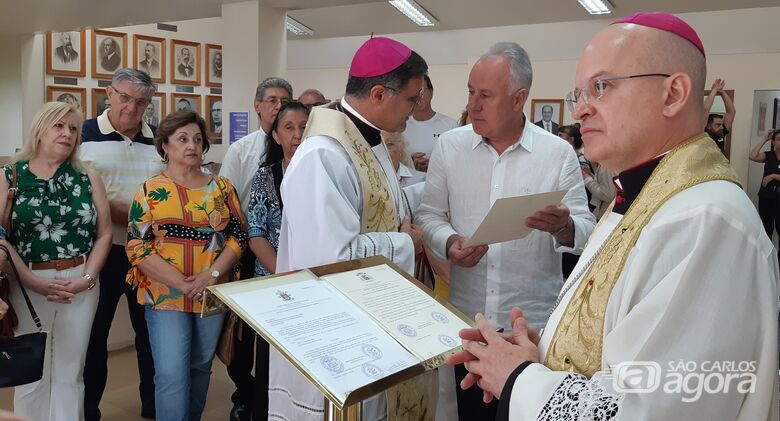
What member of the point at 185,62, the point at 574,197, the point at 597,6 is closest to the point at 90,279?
the point at 574,197

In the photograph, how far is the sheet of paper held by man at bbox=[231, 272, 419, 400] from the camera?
149cm

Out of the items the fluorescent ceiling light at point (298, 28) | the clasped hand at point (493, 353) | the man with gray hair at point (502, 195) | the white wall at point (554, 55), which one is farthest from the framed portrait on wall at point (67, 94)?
the clasped hand at point (493, 353)

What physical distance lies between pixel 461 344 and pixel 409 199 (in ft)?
4.72

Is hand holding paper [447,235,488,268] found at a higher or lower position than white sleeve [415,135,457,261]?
lower

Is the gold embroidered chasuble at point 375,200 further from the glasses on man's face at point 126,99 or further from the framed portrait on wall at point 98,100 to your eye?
the framed portrait on wall at point 98,100

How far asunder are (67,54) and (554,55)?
793cm

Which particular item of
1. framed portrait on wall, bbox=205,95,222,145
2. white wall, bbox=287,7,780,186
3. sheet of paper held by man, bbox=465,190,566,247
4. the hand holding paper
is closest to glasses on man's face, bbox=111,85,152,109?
the hand holding paper

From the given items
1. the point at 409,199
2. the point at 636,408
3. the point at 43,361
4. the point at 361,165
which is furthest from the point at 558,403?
the point at 43,361

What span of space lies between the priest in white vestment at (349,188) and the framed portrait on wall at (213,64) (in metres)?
9.35

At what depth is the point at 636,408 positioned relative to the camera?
3.76 ft

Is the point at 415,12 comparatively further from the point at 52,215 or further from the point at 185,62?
the point at 52,215

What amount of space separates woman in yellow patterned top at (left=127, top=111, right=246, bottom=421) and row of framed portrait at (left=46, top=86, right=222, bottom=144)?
568 centimetres

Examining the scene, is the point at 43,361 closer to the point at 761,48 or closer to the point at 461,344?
the point at 461,344

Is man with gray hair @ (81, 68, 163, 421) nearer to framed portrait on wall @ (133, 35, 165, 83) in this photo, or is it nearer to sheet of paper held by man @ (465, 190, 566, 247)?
sheet of paper held by man @ (465, 190, 566, 247)
